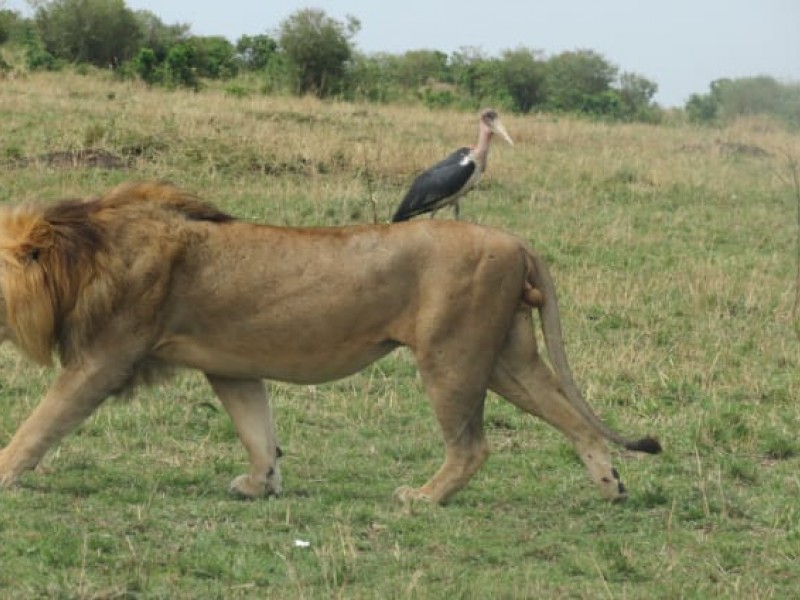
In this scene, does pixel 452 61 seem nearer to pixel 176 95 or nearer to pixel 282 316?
pixel 176 95

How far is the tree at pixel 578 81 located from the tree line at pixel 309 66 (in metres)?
0.05

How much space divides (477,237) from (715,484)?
145 cm

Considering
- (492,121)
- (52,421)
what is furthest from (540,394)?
(492,121)

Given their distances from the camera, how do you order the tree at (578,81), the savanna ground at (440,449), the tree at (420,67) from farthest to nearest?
the tree at (420,67) < the tree at (578,81) < the savanna ground at (440,449)

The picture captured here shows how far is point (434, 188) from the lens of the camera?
12.6 m

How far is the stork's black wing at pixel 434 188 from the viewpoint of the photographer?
1260 centimetres

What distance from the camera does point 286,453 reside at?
7.04 m

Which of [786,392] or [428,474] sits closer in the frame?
[428,474]

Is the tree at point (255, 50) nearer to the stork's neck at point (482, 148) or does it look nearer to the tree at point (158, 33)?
the tree at point (158, 33)

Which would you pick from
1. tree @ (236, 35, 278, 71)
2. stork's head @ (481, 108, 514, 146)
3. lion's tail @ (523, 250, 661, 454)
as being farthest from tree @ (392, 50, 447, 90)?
lion's tail @ (523, 250, 661, 454)

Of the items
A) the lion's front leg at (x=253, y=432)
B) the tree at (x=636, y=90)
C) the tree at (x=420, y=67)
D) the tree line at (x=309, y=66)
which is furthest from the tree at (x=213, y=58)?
the lion's front leg at (x=253, y=432)

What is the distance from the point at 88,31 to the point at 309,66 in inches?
192

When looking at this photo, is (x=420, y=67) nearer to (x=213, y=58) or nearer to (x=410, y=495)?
(x=213, y=58)

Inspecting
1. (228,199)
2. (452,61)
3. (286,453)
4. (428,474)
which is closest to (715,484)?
(428,474)
